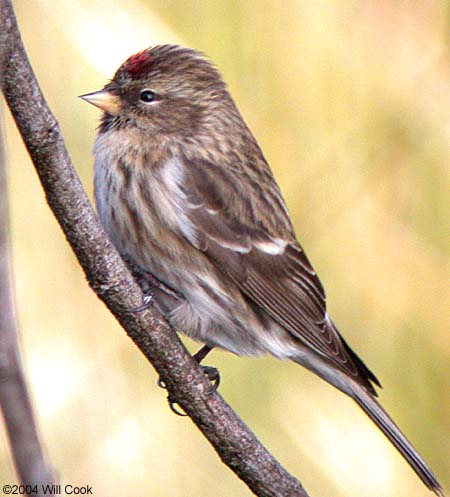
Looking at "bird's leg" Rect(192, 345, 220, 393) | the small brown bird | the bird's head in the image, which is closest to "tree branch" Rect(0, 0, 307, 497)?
"bird's leg" Rect(192, 345, 220, 393)

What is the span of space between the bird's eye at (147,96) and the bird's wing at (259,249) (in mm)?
309

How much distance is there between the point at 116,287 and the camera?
2.04 meters

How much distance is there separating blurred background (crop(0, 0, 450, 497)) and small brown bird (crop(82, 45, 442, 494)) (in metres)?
0.76

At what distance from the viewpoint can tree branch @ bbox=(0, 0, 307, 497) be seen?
1.62 meters

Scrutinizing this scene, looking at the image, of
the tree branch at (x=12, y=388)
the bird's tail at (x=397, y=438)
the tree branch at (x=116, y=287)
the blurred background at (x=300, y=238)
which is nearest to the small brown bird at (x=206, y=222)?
the bird's tail at (x=397, y=438)

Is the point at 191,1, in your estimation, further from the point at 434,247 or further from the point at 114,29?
the point at 434,247

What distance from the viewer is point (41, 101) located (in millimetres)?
1631

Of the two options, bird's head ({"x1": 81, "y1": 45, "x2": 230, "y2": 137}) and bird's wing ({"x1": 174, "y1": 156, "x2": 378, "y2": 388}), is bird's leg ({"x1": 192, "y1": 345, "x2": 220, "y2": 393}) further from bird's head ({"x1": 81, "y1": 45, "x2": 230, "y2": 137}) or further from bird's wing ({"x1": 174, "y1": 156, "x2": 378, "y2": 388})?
bird's head ({"x1": 81, "y1": 45, "x2": 230, "y2": 137})

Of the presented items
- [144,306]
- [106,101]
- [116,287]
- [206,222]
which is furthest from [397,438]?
[106,101]

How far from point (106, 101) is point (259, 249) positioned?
708 mm

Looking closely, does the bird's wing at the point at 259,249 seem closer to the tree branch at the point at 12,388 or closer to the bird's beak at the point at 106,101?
the bird's beak at the point at 106,101

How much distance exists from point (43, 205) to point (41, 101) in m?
2.31

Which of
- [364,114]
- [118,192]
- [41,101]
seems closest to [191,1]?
[364,114]

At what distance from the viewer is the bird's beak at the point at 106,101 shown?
298cm
